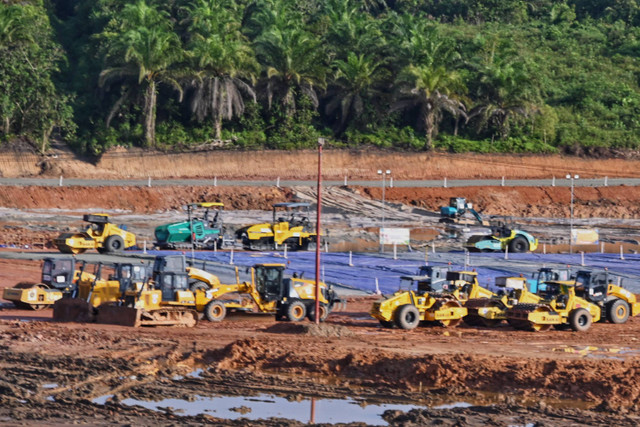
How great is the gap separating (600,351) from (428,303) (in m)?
5.87

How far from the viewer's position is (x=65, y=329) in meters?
28.2

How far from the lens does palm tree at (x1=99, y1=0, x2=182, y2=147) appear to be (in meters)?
66.7

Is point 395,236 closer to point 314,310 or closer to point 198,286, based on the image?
point 314,310

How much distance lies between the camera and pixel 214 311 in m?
31.2

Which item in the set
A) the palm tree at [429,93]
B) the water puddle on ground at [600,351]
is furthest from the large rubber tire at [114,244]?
the palm tree at [429,93]

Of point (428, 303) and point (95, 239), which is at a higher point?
point (95, 239)

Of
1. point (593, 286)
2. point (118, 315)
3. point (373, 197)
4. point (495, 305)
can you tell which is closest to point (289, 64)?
point (373, 197)

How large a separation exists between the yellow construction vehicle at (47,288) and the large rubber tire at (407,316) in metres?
10.1

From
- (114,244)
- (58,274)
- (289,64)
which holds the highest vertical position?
(289,64)

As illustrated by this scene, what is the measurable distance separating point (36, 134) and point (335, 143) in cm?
2017

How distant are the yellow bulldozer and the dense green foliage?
38.5 m

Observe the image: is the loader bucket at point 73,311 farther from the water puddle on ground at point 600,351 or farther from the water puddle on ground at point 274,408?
the water puddle on ground at point 600,351

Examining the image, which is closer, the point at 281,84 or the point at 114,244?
the point at 114,244

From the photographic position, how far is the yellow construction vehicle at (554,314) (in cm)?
3102
